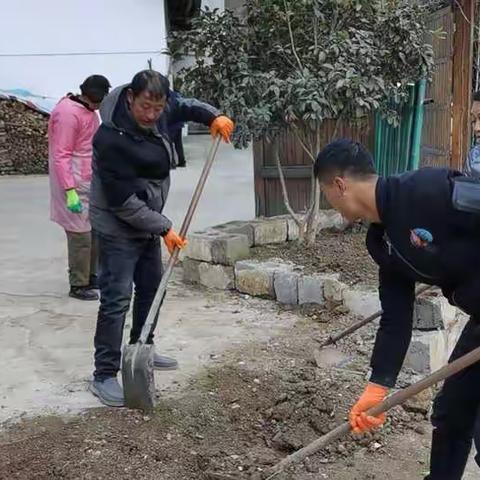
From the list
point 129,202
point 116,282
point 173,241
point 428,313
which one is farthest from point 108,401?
point 428,313

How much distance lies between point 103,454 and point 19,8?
37.3 feet

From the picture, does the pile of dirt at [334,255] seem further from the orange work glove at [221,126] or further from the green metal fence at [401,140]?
the orange work glove at [221,126]

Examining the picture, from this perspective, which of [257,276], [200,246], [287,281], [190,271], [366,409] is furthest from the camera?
[190,271]

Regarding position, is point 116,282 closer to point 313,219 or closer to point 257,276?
point 257,276

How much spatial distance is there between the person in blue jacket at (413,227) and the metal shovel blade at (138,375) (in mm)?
1169

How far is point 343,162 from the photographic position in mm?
2430

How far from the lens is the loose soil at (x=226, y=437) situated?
323 centimetres

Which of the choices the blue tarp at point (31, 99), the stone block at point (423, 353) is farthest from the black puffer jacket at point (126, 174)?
the blue tarp at point (31, 99)

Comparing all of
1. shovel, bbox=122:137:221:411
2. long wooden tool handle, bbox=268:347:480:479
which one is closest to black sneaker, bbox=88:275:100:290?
shovel, bbox=122:137:221:411

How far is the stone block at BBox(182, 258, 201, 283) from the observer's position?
19.4ft

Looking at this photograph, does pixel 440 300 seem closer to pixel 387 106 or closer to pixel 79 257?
pixel 387 106

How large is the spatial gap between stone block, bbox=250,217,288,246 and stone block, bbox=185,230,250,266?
237 millimetres

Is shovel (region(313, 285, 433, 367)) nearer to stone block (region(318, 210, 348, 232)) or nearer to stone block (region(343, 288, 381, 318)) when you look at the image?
stone block (region(343, 288, 381, 318))

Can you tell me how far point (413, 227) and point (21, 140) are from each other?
429 inches
